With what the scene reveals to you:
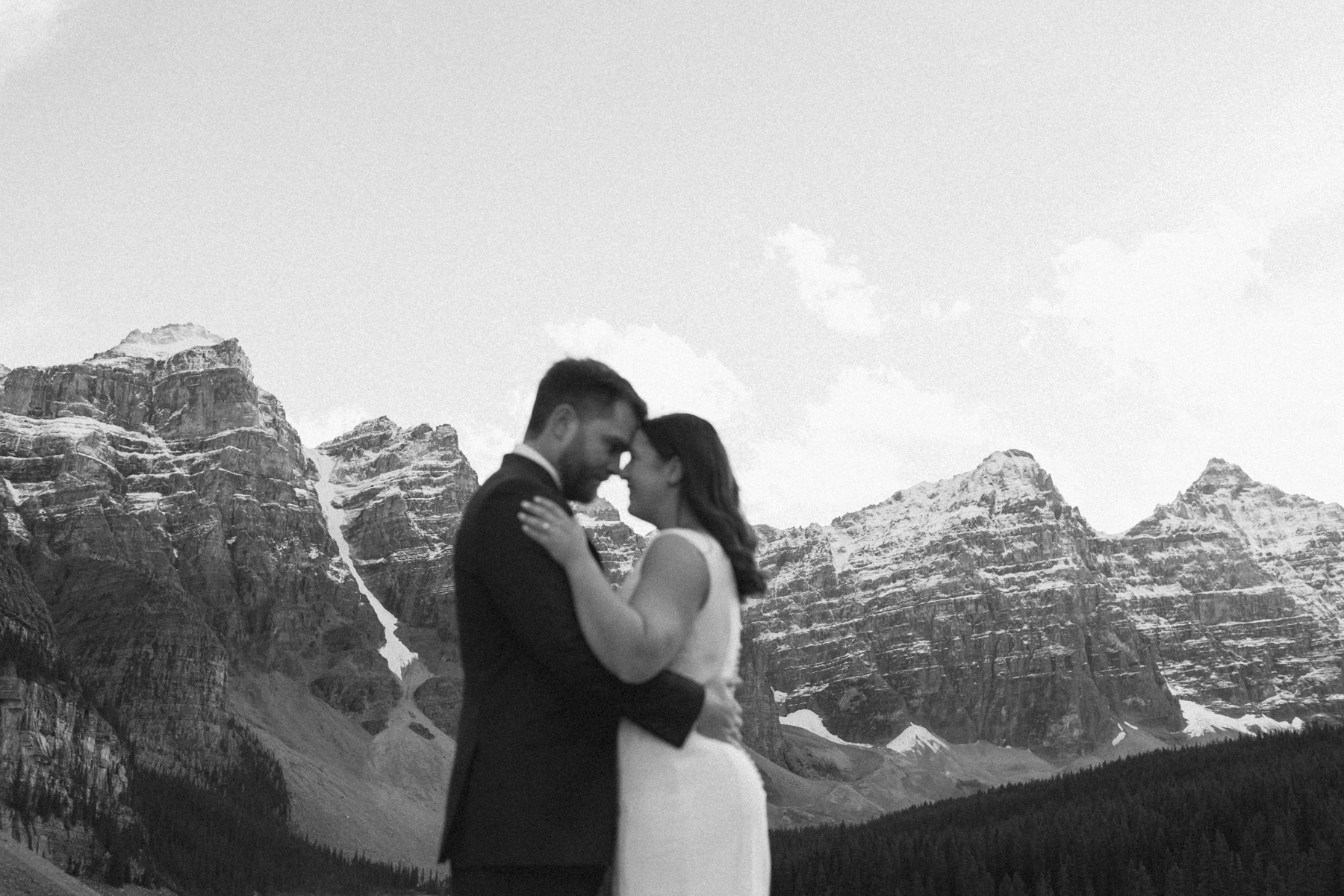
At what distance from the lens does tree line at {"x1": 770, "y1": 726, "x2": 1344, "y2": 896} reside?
45.5m

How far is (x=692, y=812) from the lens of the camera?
588cm

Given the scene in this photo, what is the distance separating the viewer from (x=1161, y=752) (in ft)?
364

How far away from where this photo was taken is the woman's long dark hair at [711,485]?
6527 mm

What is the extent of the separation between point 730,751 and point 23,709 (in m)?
104

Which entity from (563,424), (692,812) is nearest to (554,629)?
(692,812)

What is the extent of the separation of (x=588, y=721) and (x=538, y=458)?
133cm

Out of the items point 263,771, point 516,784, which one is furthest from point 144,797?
point 516,784

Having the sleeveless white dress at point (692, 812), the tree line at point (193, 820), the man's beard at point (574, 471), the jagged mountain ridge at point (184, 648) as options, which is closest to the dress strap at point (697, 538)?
the sleeveless white dress at point (692, 812)

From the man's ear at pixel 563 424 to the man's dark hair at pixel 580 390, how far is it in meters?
0.02

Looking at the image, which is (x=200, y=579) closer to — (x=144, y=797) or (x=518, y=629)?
(x=144, y=797)

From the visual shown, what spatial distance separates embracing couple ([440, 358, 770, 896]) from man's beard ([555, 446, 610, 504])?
312 mm

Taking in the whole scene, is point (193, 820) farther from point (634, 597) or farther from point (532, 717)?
point (634, 597)

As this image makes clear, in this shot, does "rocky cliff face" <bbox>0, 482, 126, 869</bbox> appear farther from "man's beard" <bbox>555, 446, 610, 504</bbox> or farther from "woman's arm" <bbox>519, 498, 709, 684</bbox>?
"woman's arm" <bbox>519, 498, 709, 684</bbox>

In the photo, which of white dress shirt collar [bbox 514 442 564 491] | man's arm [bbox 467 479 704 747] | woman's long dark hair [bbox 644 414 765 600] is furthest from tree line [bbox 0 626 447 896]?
man's arm [bbox 467 479 704 747]
